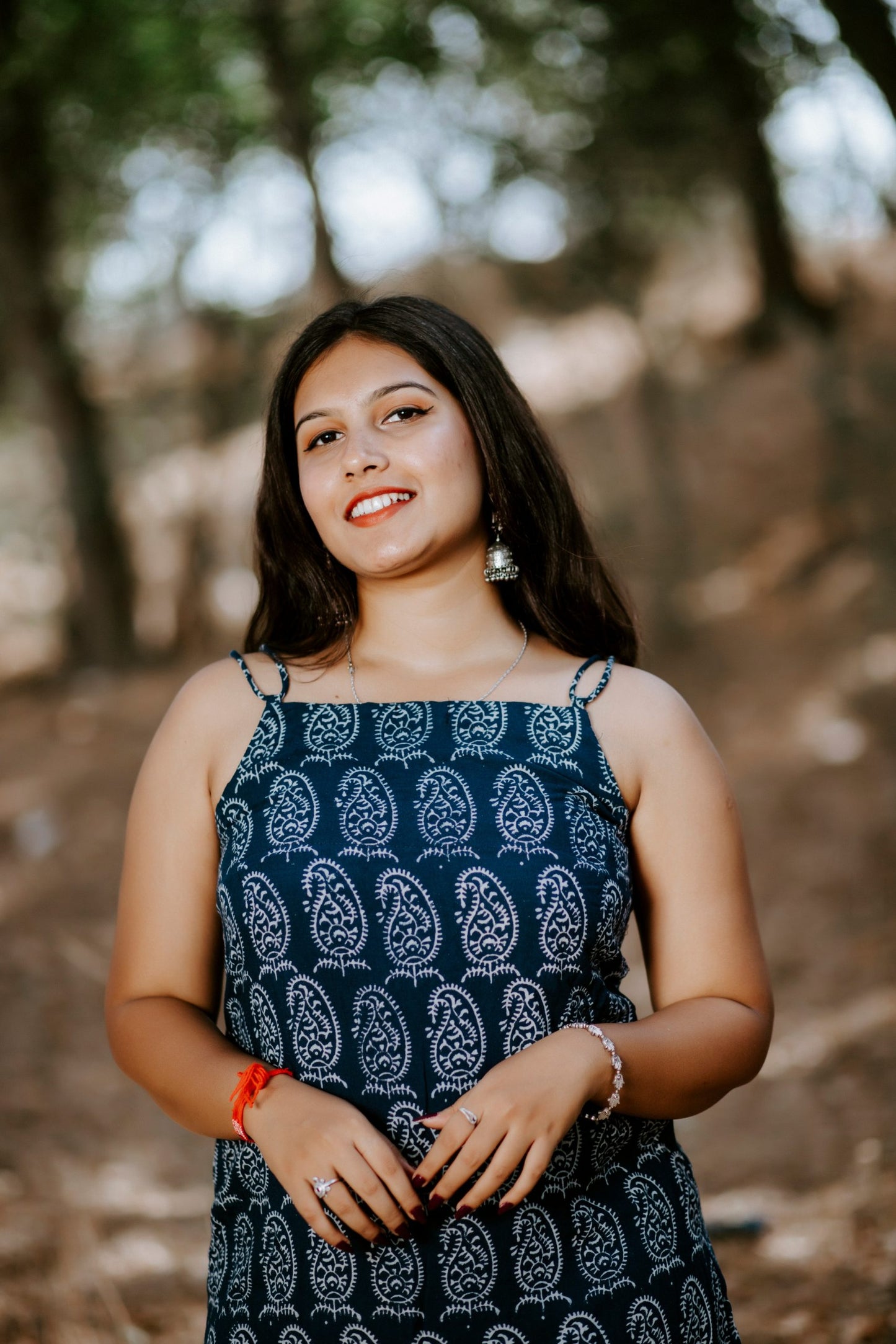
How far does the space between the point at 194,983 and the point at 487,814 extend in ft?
1.93

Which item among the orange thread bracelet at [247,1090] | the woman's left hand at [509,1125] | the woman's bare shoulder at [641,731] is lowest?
the woman's left hand at [509,1125]

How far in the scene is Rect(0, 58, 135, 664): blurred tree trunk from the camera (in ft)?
29.9

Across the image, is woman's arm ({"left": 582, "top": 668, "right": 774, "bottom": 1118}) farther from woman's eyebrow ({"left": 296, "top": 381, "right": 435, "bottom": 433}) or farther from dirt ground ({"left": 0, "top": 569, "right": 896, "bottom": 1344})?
dirt ground ({"left": 0, "top": 569, "right": 896, "bottom": 1344})

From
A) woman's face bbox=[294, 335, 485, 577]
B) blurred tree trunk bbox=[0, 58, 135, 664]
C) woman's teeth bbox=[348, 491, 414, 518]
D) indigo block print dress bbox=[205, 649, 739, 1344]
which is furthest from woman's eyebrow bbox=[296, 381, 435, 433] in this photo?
blurred tree trunk bbox=[0, 58, 135, 664]

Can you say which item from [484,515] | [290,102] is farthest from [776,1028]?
[290,102]

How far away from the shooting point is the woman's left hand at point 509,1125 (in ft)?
5.77

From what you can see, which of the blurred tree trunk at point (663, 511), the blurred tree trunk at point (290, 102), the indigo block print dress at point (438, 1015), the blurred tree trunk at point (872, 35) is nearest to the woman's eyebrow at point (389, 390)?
the indigo block print dress at point (438, 1015)

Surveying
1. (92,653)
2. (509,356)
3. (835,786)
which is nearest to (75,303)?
(92,653)

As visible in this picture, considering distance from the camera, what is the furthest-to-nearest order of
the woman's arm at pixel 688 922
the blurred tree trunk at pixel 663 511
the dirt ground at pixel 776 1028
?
the blurred tree trunk at pixel 663 511, the dirt ground at pixel 776 1028, the woman's arm at pixel 688 922

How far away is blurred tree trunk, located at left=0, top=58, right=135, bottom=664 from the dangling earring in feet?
25.3

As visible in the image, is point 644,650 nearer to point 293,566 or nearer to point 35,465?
point 293,566

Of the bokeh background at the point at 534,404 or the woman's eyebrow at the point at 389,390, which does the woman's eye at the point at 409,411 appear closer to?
the woman's eyebrow at the point at 389,390

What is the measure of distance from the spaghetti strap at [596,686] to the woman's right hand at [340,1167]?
0.80 metres

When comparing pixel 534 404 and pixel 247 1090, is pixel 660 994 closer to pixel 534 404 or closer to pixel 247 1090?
pixel 247 1090
